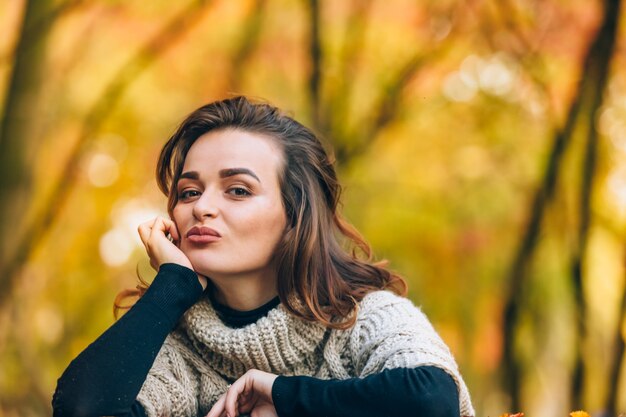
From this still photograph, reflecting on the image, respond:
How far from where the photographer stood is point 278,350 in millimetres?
2834

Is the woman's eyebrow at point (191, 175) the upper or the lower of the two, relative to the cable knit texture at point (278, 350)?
upper

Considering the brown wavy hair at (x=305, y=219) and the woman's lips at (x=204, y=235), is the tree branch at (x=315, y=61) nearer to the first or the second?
the brown wavy hair at (x=305, y=219)

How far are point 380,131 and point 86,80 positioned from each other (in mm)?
3911

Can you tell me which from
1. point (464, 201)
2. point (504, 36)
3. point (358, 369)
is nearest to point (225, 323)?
point (358, 369)

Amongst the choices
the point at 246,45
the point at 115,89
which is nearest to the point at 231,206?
the point at 115,89

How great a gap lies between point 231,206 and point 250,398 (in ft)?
1.86

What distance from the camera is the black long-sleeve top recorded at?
2.51 meters

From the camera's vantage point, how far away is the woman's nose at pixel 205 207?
2.84 meters

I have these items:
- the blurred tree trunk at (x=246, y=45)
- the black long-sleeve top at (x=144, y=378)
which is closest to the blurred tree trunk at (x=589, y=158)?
the blurred tree trunk at (x=246, y=45)

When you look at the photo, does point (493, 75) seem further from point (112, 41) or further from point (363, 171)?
point (112, 41)

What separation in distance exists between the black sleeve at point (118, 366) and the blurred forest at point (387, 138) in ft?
11.9

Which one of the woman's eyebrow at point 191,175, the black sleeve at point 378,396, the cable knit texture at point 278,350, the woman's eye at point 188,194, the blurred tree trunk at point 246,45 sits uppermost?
the blurred tree trunk at point 246,45

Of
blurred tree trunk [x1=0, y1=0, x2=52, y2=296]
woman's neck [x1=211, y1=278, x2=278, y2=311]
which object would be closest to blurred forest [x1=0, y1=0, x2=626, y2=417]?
blurred tree trunk [x1=0, y1=0, x2=52, y2=296]

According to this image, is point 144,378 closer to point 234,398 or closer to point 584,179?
point 234,398
